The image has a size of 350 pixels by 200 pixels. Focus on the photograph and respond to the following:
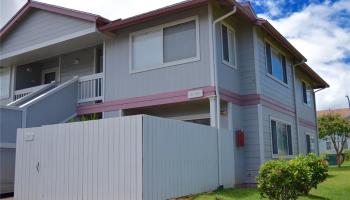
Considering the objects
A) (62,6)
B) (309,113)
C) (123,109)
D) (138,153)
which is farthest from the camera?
(309,113)

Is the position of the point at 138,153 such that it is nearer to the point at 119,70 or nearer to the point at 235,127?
the point at 235,127

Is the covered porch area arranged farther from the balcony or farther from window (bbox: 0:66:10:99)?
window (bbox: 0:66:10:99)

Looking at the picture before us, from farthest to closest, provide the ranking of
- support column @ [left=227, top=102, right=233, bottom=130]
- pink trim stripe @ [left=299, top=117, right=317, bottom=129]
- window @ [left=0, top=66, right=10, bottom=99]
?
pink trim stripe @ [left=299, top=117, right=317, bottom=129]
window @ [left=0, top=66, right=10, bottom=99]
support column @ [left=227, top=102, right=233, bottom=130]

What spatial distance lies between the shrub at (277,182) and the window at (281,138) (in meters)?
6.45

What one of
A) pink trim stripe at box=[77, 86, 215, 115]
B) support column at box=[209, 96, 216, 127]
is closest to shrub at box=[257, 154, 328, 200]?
support column at box=[209, 96, 216, 127]

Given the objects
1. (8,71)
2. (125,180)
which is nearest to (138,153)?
(125,180)

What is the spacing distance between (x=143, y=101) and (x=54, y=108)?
387 cm

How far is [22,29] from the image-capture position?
18094mm

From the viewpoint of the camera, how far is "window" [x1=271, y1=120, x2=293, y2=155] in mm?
15312

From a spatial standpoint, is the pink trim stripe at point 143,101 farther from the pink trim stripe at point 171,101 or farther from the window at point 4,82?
the window at point 4,82

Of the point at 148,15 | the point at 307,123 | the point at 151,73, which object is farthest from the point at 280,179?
the point at 307,123

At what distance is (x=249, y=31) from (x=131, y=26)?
178 inches

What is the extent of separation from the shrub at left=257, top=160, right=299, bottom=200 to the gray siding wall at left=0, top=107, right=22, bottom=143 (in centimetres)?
923

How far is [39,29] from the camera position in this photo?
56.9ft
